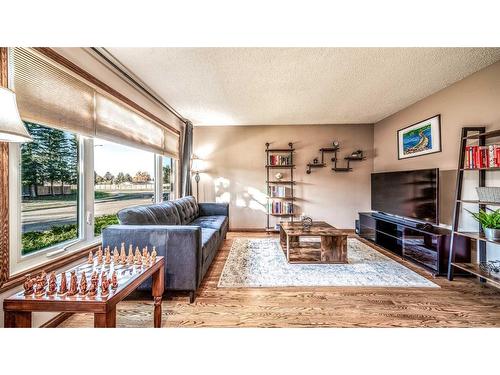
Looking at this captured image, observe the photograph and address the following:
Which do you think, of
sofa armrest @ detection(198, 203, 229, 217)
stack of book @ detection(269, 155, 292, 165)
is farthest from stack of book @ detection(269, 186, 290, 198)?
sofa armrest @ detection(198, 203, 229, 217)

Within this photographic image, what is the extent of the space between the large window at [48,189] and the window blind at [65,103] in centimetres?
20

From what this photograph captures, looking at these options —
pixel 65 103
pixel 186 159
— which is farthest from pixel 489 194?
pixel 186 159

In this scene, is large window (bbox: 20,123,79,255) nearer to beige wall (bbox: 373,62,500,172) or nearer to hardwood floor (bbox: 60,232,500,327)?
hardwood floor (bbox: 60,232,500,327)

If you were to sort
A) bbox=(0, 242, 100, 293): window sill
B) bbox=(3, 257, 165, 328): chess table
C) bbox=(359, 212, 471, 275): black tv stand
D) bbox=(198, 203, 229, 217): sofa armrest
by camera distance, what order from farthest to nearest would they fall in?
bbox=(198, 203, 229, 217): sofa armrest < bbox=(359, 212, 471, 275): black tv stand < bbox=(0, 242, 100, 293): window sill < bbox=(3, 257, 165, 328): chess table

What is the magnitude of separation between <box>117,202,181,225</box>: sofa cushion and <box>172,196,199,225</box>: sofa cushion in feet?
0.50

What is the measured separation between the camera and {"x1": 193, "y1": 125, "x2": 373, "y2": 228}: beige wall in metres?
4.97

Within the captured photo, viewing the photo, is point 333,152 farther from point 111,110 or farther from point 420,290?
point 111,110

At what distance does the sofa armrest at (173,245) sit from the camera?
6.59ft

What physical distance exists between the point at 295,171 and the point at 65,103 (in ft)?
13.3

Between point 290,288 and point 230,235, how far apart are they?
99.2 inches

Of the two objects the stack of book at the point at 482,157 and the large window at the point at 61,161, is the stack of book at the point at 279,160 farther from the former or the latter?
the stack of book at the point at 482,157

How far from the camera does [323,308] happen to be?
194 cm

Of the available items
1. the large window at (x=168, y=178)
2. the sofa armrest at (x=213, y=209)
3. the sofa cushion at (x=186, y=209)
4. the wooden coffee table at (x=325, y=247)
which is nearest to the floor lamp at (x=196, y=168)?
the large window at (x=168, y=178)

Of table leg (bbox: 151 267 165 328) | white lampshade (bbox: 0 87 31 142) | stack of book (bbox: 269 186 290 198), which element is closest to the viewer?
white lampshade (bbox: 0 87 31 142)
